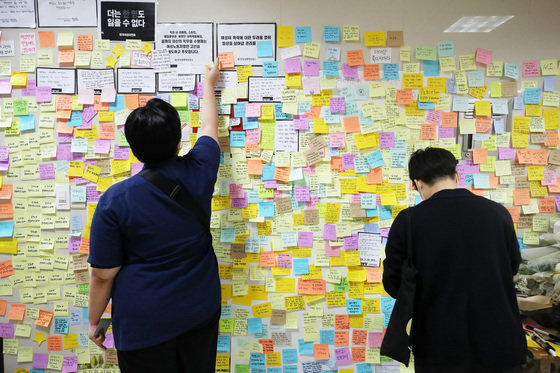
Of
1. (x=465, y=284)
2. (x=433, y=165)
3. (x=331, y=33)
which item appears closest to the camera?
(x=465, y=284)

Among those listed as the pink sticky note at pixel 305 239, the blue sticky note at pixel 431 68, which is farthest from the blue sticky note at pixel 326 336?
the blue sticky note at pixel 431 68

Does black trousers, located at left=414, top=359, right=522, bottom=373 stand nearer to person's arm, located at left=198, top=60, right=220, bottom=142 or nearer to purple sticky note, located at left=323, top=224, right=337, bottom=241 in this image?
purple sticky note, located at left=323, top=224, right=337, bottom=241

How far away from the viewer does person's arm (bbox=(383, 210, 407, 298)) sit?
1.30 meters

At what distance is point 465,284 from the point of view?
1.22 metres

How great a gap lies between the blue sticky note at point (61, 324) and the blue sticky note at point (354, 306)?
158cm

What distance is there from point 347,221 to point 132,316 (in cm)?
115

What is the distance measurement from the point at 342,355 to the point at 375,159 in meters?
1.11

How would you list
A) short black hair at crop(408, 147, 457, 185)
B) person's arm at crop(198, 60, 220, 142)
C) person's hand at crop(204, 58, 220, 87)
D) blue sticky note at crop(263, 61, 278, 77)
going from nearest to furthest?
short black hair at crop(408, 147, 457, 185), person's arm at crop(198, 60, 220, 142), person's hand at crop(204, 58, 220, 87), blue sticky note at crop(263, 61, 278, 77)

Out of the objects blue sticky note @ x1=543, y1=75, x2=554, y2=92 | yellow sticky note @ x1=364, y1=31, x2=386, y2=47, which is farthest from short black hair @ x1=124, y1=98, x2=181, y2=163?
blue sticky note @ x1=543, y1=75, x2=554, y2=92

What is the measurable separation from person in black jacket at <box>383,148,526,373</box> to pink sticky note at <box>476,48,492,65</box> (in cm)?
99

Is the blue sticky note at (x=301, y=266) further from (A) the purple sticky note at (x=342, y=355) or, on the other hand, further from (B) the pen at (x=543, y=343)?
(B) the pen at (x=543, y=343)

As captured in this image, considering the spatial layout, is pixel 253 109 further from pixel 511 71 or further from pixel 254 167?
pixel 511 71

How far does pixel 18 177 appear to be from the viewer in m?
1.90

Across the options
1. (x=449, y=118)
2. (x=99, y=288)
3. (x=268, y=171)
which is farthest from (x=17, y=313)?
(x=449, y=118)
